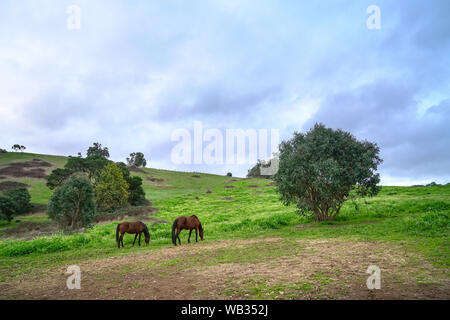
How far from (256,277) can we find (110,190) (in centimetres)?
4936

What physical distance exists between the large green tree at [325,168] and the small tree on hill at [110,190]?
124 ft

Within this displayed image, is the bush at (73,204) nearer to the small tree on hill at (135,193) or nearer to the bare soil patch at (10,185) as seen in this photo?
the small tree on hill at (135,193)

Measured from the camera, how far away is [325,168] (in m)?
22.4

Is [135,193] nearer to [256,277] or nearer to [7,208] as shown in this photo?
[7,208]

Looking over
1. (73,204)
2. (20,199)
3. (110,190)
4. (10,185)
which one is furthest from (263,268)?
(10,185)

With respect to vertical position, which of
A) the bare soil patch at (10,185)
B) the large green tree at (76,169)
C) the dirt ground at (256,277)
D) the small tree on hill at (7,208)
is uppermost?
the large green tree at (76,169)

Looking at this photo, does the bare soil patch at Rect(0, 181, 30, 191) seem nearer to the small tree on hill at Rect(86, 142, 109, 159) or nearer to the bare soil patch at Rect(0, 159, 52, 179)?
the bare soil patch at Rect(0, 159, 52, 179)

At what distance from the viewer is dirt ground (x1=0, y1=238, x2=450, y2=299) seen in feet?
22.7

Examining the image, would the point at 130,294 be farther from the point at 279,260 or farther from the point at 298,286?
the point at 279,260

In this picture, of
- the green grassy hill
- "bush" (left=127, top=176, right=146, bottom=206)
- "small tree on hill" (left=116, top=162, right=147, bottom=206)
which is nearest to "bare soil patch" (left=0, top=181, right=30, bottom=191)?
"small tree on hill" (left=116, top=162, right=147, bottom=206)

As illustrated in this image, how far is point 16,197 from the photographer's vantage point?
47.1 m

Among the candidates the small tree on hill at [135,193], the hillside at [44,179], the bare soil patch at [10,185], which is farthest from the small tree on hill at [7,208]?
the bare soil patch at [10,185]

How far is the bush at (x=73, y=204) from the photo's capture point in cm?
2943

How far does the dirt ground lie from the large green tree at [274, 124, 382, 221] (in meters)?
9.94
